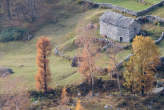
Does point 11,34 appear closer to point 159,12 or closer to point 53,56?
point 53,56

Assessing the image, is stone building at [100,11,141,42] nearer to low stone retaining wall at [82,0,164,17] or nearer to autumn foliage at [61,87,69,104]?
low stone retaining wall at [82,0,164,17]

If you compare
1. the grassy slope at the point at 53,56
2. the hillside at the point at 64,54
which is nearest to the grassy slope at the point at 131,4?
the hillside at the point at 64,54

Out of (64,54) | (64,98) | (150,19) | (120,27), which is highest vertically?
(150,19)

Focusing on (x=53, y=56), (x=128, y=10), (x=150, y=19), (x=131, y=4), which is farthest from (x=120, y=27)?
(x=131, y=4)

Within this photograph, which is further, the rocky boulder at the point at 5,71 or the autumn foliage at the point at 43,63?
the rocky boulder at the point at 5,71

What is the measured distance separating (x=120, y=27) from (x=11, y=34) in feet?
96.6

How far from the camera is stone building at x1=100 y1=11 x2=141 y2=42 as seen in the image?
7425 cm

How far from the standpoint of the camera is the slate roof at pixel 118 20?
74.1 metres

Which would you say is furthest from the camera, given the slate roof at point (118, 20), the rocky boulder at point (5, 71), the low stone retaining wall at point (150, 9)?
the low stone retaining wall at point (150, 9)

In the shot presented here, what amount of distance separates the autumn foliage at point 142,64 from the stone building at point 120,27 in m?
12.8

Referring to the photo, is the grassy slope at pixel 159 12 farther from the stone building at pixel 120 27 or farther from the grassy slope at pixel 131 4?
the stone building at pixel 120 27

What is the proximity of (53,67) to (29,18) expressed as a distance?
2657 cm

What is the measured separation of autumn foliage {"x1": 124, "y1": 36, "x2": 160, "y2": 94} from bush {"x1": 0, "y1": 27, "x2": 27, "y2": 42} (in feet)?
122

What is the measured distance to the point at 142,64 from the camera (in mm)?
61188
